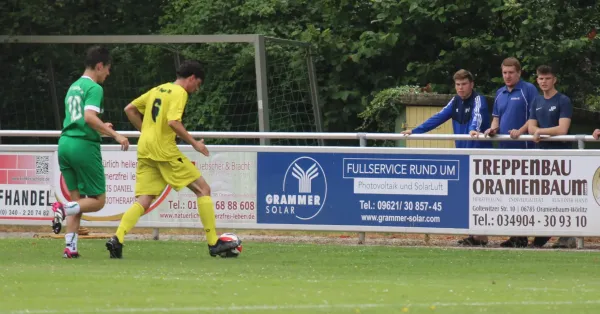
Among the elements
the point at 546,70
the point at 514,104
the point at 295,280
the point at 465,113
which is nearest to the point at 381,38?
the point at 465,113

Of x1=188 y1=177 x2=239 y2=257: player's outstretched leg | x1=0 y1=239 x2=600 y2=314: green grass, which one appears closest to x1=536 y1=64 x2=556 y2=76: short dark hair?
x1=0 y1=239 x2=600 y2=314: green grass

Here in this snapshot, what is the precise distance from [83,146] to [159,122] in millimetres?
767

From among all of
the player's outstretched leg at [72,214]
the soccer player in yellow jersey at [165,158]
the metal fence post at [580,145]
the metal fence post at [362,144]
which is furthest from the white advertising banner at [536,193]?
the player's outstretched leg at [72,214]

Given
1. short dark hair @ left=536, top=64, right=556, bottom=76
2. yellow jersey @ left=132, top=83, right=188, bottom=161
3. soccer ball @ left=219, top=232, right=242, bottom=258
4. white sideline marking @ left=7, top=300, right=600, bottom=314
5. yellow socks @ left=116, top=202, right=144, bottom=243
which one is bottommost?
soccer ball @ left=219, top=232, right=242, bottom=258

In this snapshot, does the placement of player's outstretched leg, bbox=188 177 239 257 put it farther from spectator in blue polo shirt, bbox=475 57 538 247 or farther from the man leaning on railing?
spectator in blue polo shirt, bbox=475 57 538 247

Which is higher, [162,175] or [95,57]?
[95,57]

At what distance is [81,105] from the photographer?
12.3m

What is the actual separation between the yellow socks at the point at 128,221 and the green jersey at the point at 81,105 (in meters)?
0.78

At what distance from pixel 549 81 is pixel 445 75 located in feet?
21.5

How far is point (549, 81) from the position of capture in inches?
565

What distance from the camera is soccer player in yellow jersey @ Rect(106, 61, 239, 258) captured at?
1259 cm

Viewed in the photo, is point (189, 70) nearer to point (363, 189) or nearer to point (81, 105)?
point (81, 105)

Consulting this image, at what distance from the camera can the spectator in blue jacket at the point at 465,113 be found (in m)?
14.8

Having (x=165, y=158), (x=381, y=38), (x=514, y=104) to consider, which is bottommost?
(x=165, y=158)
